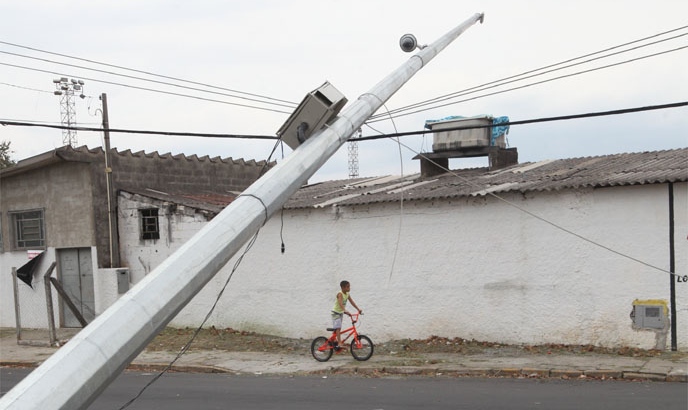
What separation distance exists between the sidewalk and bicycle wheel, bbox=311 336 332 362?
0.46ft

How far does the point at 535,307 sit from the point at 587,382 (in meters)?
3.30

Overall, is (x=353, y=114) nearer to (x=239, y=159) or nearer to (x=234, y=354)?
(x=234, y=354)

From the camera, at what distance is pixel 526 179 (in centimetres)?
1623

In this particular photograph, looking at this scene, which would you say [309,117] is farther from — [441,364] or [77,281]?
[77,281]

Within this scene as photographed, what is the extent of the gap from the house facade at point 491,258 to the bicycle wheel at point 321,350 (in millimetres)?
2192

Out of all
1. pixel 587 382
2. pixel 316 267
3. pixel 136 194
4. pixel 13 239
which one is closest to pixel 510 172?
pixel 316 267

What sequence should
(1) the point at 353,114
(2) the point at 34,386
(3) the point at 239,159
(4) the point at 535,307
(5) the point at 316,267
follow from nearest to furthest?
(2) the point at 34,386 < (1) the point at 353,114 < (4) the point at 535,307 < (5) the point at 316,267 < (3) the point at 239,159

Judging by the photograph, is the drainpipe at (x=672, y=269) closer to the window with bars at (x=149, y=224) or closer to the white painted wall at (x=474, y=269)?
the white painted wall at (x=474, y=269)

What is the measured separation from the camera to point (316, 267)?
17859 millimetres

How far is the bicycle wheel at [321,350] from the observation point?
14852 millimetres

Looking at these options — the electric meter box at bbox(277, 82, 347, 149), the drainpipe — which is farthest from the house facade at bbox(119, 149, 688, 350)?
the electric meter box at bbox(277, 82, 347, 149)

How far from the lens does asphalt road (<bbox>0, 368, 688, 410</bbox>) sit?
33.4 ft

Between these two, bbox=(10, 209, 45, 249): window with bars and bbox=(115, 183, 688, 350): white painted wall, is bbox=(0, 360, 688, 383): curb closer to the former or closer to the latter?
bbox=(115, 183, 688, 350): white painted wall

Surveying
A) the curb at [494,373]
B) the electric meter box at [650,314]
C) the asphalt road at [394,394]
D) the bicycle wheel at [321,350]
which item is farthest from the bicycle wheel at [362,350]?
the electric meter box at [650,314]
